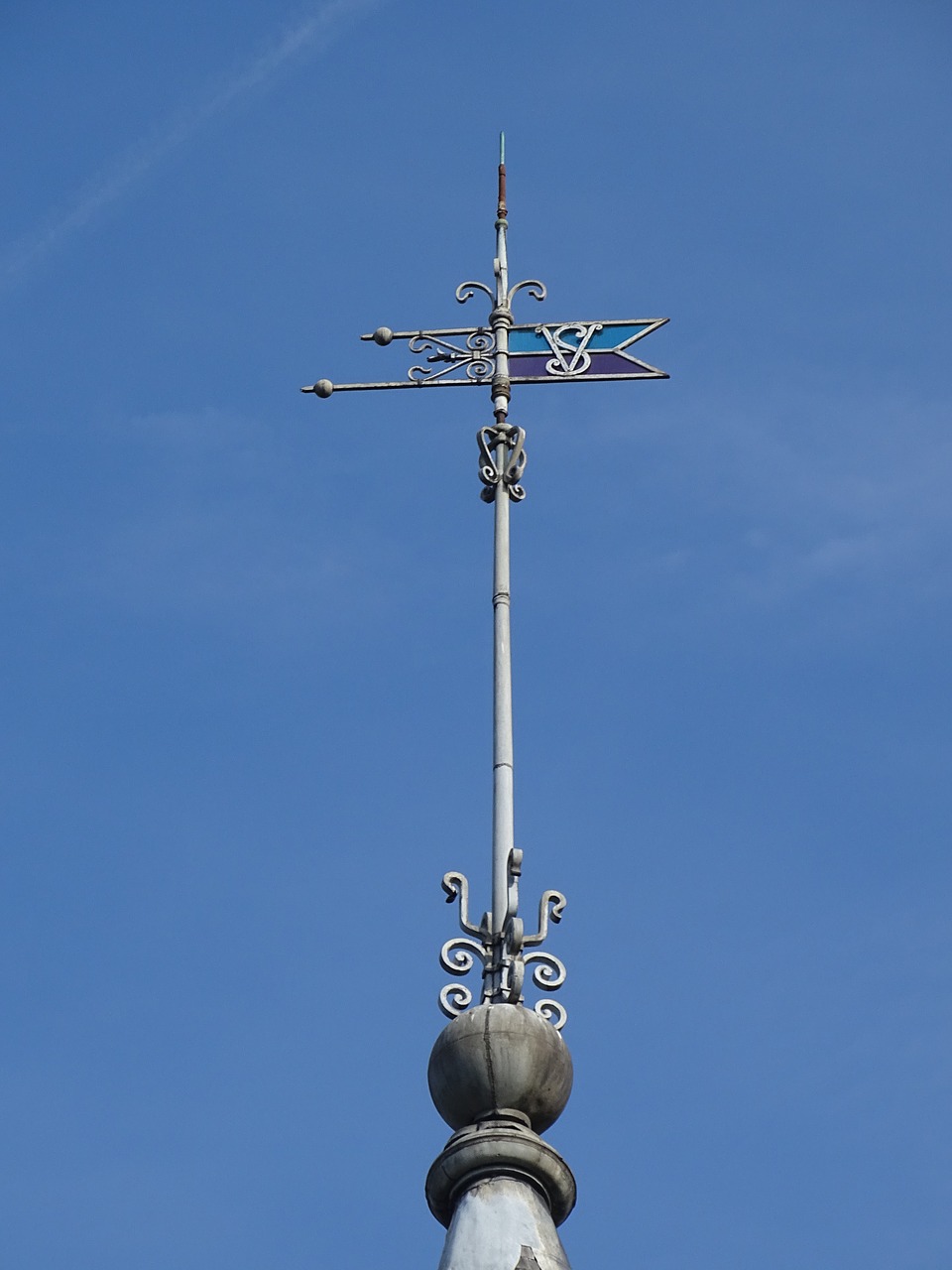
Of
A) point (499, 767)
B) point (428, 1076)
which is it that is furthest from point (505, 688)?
point (428, 1076)

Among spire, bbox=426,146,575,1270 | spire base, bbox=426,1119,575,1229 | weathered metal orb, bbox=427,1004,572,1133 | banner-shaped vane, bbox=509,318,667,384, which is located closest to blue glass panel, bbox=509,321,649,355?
banner-shaped vane, bbox=509,318,667,384

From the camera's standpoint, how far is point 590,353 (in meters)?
19.1

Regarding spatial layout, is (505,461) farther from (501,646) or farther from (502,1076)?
(502,1076)

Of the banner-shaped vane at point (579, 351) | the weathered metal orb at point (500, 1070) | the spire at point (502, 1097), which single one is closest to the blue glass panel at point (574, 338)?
the banner-shaped vane at point (579, 351)

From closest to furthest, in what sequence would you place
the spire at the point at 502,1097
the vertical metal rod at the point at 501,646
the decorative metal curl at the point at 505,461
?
the spire at the point at 502,1097
the vertical metal rod at the point at 501,646
the decorative metal curl at the point at 505,461

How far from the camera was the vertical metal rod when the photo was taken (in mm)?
14836

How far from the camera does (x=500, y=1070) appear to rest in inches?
529

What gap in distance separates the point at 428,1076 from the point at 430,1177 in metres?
0.64

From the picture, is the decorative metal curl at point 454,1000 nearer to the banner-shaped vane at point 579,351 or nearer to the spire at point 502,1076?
the spire at point 502,1076

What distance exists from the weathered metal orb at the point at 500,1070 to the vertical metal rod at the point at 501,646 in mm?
575

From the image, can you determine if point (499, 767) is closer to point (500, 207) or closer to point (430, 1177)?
point (430, 1177)

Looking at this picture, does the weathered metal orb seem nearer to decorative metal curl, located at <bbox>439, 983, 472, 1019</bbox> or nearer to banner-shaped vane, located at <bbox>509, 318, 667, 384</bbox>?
decorative metal curl, located at <bbox>439, 983, 472, 1019</bbox>

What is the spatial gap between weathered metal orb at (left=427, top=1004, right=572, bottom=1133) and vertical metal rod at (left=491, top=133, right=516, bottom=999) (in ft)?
1.89

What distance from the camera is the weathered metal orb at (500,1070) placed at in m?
13.4
